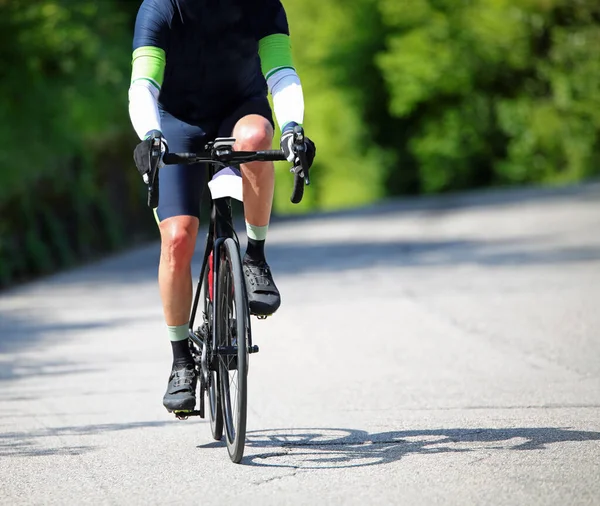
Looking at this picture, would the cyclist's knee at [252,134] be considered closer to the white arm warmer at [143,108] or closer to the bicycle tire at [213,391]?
the white arm warmer at [143,108]

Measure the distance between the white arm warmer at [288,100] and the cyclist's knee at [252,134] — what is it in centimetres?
11

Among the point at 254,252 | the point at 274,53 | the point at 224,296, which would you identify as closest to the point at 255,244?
A: the point at 254,252

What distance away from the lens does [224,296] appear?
6.01 metres

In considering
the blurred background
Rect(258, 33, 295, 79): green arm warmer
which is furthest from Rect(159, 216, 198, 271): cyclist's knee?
the blurred background

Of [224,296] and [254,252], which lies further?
[254,252]

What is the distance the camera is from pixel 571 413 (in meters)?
6.78

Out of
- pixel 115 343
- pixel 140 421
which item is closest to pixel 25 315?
pixel 115 343

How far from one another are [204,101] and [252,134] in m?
0.33

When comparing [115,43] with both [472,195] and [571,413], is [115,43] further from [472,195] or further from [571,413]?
[571,413]

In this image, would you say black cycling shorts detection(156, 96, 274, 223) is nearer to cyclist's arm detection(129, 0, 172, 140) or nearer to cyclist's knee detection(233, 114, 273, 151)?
cyclist's knee detection(233, 114, 273, 151)

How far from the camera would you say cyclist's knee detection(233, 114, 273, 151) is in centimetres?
590

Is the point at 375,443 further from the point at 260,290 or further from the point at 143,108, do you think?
the point at 143,108

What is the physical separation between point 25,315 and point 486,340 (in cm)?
490

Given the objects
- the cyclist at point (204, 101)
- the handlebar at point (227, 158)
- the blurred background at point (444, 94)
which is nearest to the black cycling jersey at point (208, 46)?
the cyclist at point (204, 101)
